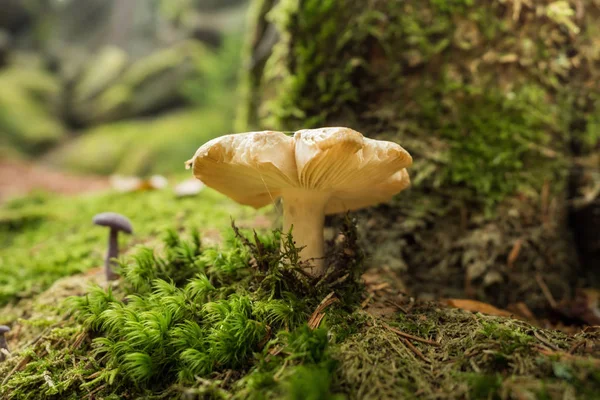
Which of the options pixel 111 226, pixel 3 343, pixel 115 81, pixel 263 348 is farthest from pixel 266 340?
pixel 115 81

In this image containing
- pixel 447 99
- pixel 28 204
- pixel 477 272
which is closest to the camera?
pixel 477 272

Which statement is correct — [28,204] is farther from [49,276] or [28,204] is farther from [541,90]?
[541,90]

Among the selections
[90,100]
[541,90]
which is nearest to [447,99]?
[541,90]

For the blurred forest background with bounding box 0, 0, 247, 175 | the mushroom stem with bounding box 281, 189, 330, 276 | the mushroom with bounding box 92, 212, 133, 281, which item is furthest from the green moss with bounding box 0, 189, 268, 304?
the blurred forest background with bounding box 0, 0, 247, 175

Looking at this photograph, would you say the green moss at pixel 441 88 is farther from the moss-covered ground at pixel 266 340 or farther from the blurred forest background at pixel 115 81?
the blurred forest background at pixel 115 81

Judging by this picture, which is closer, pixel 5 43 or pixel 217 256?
pixel 217 256

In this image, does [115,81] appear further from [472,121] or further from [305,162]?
[305,162]
